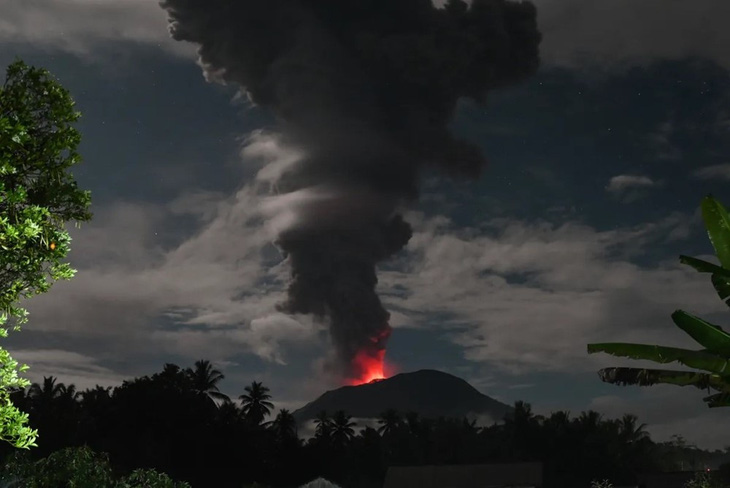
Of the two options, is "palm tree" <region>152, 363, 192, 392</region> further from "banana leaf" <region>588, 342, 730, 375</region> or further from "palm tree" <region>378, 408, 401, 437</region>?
"banana leaf" <region>588, 342, 730, 375</region>

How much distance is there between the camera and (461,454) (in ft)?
383

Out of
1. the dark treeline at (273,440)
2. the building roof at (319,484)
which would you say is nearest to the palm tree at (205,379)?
the dark treeline at (273,440)

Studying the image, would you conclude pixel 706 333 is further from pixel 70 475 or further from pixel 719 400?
pixel 70 475

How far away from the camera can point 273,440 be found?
297 ft

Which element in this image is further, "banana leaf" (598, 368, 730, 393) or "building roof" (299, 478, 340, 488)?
"building roof" (299, 478, 340, 488)

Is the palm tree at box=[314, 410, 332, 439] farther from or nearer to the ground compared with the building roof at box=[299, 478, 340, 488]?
farther from the ground

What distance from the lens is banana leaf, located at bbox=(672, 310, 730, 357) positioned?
684 cm

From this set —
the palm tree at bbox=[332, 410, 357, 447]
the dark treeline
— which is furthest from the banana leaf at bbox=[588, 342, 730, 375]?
the palm tree at bbox=[332, 410, 357, 447]

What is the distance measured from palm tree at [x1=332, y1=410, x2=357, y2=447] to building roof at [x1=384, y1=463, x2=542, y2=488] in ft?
151

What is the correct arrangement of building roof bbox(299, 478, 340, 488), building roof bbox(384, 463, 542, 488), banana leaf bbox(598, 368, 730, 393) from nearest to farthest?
banana leaf bbox(598, 368, 730, 393) → building roof bbox(299, 478, 340, 488) → building roof bbox(384, 463, 542, 488)

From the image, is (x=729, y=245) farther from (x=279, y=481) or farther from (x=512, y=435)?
(x=512, y=435)

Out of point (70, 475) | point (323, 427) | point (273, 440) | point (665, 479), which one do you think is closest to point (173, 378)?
point (273, 440)

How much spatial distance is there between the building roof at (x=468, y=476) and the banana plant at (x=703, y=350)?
58.1 metres

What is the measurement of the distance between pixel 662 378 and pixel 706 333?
965 millimetres
